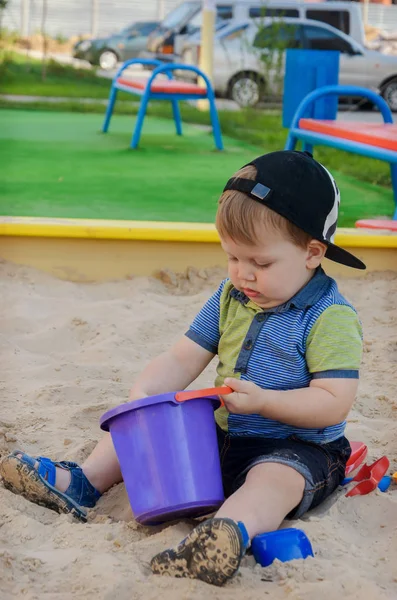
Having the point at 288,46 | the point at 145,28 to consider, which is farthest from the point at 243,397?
the point at 145,28

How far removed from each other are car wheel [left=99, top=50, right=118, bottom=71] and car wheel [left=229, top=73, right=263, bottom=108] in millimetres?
4565

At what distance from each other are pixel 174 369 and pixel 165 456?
33 cm

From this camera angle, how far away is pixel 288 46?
10484 mm

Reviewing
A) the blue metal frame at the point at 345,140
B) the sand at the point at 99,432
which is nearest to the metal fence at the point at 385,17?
the blue metal frame at the point at 345,140

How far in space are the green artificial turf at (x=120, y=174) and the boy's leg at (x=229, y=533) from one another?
2.81 metres

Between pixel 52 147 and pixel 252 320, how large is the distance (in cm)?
509

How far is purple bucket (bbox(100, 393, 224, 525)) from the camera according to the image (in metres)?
1.59

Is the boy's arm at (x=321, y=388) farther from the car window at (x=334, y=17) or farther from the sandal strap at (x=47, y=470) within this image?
the car window at (x=334, y=17)

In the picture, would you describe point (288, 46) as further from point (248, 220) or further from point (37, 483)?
point (37, 483)

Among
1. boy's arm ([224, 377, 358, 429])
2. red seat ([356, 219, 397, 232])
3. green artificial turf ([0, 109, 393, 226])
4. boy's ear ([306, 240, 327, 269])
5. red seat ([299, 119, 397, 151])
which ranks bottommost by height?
green artificial turf ([0, 109, 393, 226])

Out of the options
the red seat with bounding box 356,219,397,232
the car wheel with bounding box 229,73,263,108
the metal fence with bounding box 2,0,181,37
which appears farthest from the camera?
the metal fence with bounding box 2,0,181,37

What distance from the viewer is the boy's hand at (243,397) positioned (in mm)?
1620

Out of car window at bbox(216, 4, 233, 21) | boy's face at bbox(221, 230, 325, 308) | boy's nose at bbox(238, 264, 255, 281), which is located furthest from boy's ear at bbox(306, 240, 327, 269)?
car window at bbox(216, 4, 233, 21)

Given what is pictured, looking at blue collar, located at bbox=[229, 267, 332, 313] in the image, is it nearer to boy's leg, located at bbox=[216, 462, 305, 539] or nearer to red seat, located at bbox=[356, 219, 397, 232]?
boy's leg, located at bbox=[216, 462, 305, 539]
